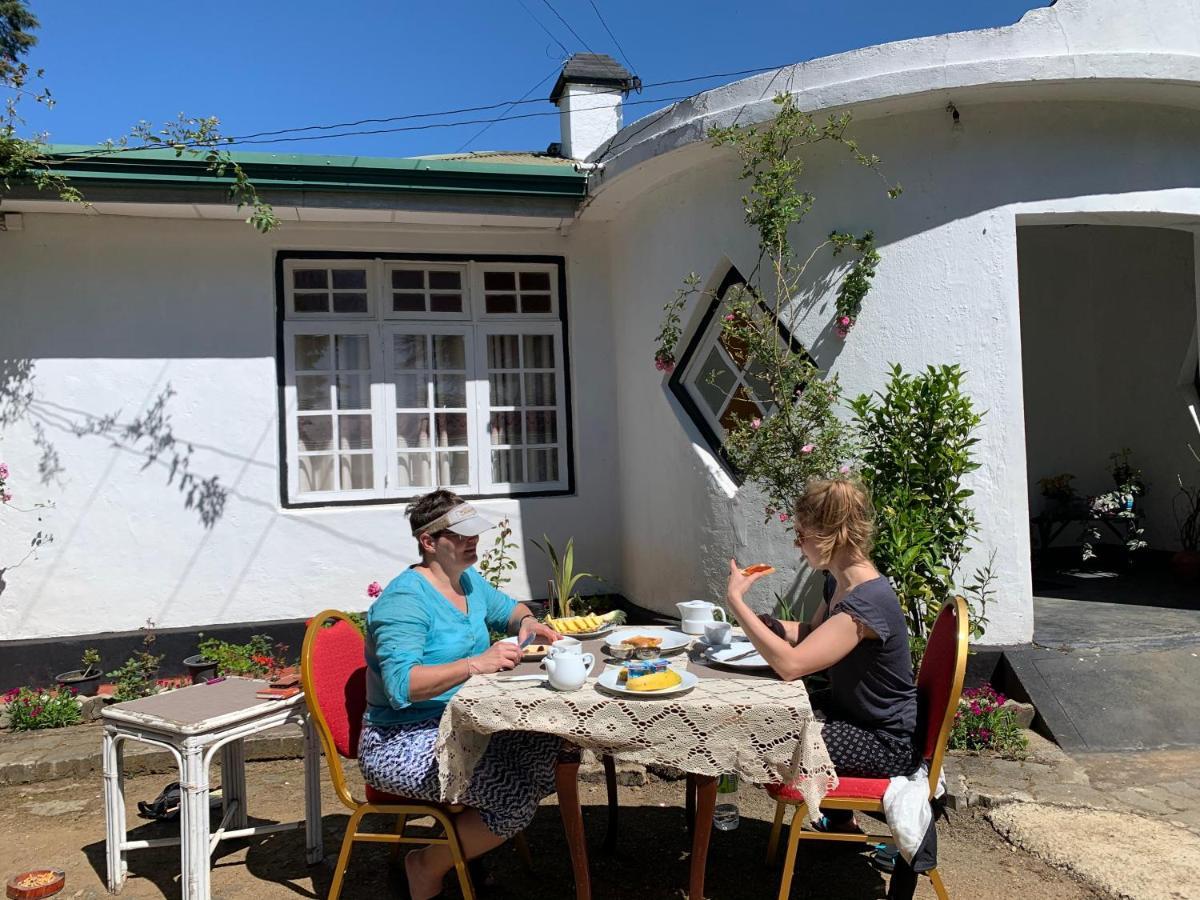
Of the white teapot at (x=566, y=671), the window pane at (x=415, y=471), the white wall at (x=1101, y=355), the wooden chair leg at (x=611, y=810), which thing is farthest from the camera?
the white wall at (x=1101, y=355)

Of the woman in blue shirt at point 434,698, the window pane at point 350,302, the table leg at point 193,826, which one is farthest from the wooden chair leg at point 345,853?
the window pane at point 350,302

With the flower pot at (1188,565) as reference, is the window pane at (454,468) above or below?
above

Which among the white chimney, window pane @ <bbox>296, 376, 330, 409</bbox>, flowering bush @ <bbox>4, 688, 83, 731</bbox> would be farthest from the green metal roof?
flowering bush @ <bbox>4, 688, 83, 731</bbox>

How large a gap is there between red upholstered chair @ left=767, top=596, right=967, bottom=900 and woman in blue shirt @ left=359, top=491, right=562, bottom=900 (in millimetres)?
787

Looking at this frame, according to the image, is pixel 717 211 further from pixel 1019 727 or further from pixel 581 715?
pixel 581 715

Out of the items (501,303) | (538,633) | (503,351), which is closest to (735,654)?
(538,633)

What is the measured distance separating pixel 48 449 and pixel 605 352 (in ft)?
12.5

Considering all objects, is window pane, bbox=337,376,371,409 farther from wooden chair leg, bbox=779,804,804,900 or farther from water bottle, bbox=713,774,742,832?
wooden chair leg, bbox=779,804,804,900

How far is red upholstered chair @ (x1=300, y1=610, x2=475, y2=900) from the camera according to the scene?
2836 mm

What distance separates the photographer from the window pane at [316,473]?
6344 mm

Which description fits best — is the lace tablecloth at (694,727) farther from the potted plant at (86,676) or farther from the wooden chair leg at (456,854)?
the potted plant at (86,676)

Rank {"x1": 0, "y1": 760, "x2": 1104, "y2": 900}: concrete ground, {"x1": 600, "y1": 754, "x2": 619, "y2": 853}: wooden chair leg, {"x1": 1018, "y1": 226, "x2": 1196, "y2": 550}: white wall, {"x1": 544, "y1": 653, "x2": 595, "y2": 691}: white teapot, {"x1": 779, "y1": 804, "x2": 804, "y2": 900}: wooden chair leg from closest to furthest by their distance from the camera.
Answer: {"x1": 544, "y1": 653, "x2": 595, "y2": 691}: white teapot
{"x1": 779, "y1": 804, "x2": 804, "y2": 900}: wooden chair leg
{"x1": 0, "y1": 760, "x2": 1104, "y2": 900}: concrete ground
{"x1": 600, "y1": 754, "x2": 619, "y2": 853}: wooden chair leg
{"x1": 1018, "y1": 226, "x2": 1196, "y2": 550}: white wall

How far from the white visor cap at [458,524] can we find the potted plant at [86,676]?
3.65m

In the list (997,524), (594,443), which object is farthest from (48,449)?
(997,524)
